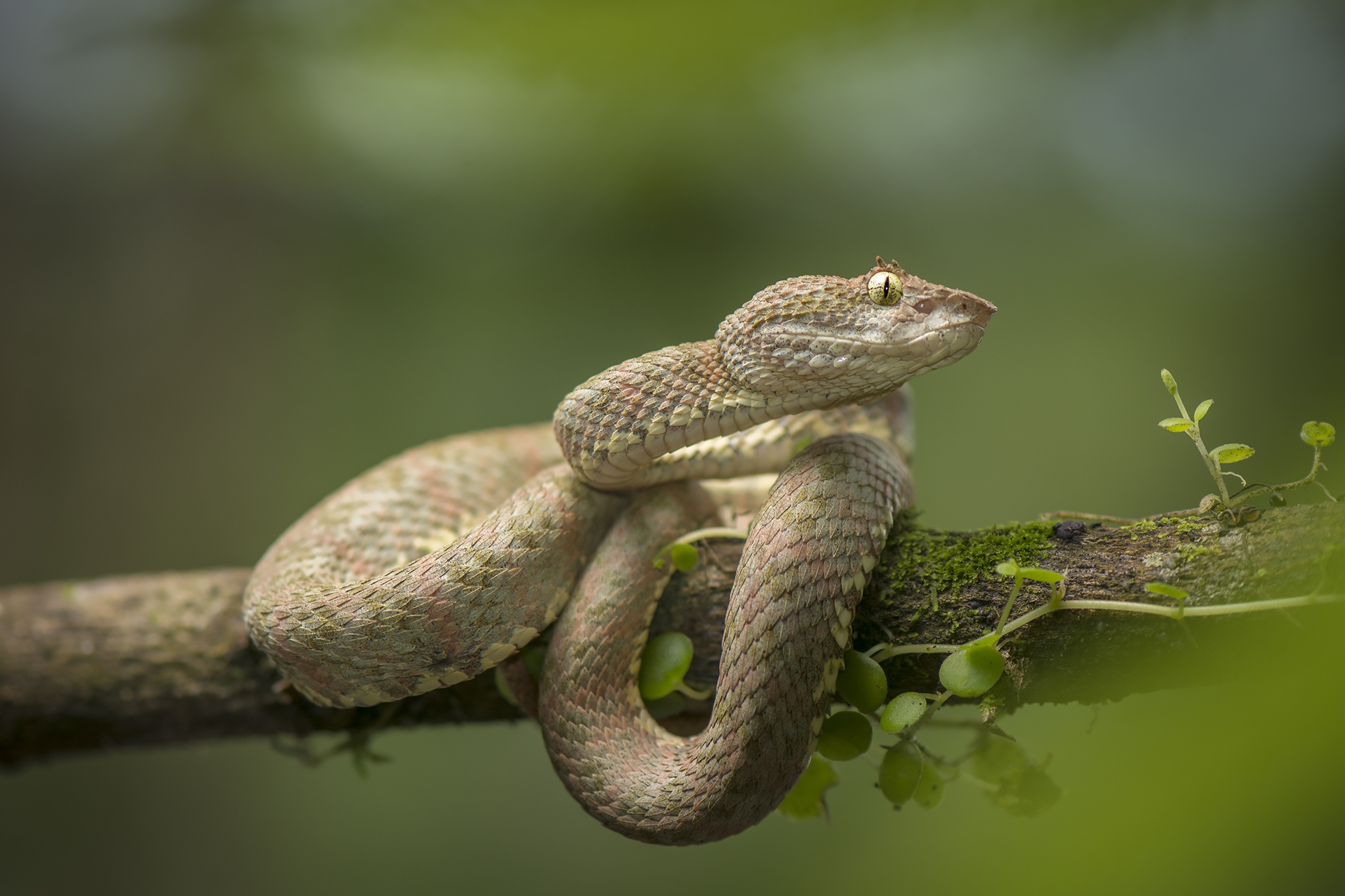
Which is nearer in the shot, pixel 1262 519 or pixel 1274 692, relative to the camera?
pixel 1274 692

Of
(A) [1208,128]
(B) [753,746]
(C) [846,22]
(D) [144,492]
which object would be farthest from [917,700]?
(D) [144,492]

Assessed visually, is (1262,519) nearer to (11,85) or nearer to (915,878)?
(915,878)

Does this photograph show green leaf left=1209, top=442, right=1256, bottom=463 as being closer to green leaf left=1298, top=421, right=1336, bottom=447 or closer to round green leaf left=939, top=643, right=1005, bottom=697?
green leaf left=1298, top=421, right=1336, bottom=447

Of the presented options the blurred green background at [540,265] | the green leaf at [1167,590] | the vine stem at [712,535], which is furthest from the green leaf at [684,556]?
the blurred green background at [540,265]

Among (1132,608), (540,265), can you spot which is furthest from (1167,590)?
(540,265)

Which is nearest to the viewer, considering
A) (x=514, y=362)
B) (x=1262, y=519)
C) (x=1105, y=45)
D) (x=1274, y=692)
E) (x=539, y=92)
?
(x=1274, y=692)

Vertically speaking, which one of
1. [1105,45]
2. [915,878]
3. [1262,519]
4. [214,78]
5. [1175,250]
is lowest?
[915,878]

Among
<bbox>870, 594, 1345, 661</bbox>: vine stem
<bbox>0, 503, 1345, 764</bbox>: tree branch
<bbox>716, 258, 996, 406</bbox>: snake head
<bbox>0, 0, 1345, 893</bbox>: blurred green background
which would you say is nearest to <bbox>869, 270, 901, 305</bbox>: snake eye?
<bbox>716, 258, 996, 406</bbox>: snake head
